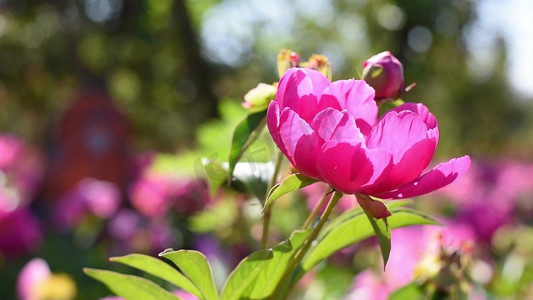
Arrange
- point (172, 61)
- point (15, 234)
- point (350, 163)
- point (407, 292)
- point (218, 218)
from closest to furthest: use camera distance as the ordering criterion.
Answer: point (350, 163)
point (407, 292)
point (218, 218)
point (15, 234)
point (172, 61)

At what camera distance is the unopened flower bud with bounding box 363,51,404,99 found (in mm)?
485

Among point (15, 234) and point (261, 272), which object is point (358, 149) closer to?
point (261, 272)

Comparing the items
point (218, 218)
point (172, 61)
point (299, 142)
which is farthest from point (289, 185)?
point (172, 61)

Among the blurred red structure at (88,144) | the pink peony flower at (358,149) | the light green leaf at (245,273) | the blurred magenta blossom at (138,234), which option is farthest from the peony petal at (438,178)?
→ the blurred red structure at (88,144)

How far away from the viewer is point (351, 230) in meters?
0.54

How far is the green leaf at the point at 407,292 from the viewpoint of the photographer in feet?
2.31

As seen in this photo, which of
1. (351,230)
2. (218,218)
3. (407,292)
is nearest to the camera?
(351,230)

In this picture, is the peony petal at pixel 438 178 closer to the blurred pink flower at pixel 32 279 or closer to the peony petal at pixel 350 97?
the peony petal at pixel 350 97

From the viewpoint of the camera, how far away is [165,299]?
1.61ft

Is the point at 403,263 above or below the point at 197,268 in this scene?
below

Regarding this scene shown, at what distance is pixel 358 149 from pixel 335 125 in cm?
2

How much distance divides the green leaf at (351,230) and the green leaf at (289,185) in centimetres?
10

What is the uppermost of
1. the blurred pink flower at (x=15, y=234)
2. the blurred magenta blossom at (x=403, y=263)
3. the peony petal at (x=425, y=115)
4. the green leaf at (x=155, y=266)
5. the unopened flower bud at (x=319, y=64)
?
the unopened flower bud at (x=319, y=64)

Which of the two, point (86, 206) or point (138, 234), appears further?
point (86, 206)
